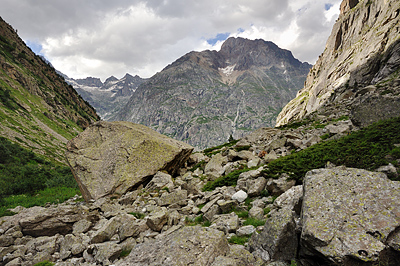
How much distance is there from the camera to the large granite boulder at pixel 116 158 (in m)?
16.0

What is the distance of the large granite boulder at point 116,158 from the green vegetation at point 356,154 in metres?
10.9

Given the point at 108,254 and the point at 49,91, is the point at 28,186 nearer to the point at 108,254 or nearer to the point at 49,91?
the point at 108,254

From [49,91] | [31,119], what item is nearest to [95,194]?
[31,119]

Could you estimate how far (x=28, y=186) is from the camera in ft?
78.6

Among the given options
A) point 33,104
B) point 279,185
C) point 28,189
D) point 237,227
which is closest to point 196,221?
point 237,227

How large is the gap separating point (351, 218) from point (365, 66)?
98.6m

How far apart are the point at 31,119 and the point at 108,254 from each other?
3674 inches

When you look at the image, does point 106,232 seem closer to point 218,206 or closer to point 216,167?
point 218,206

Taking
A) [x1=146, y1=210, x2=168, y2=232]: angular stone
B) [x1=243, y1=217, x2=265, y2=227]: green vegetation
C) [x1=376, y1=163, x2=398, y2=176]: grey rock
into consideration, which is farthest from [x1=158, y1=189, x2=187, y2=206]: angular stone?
[x1=376, y1=163, x2=398, y2=176]: grey rock

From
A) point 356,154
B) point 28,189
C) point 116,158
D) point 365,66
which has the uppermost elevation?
point 365,66

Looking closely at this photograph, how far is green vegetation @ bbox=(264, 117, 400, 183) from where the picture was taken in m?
8.62

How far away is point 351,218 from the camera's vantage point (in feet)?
15.0

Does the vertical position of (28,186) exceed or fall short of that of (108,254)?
it exceeds it

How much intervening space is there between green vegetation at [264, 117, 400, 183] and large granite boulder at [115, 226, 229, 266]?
7.05 m
